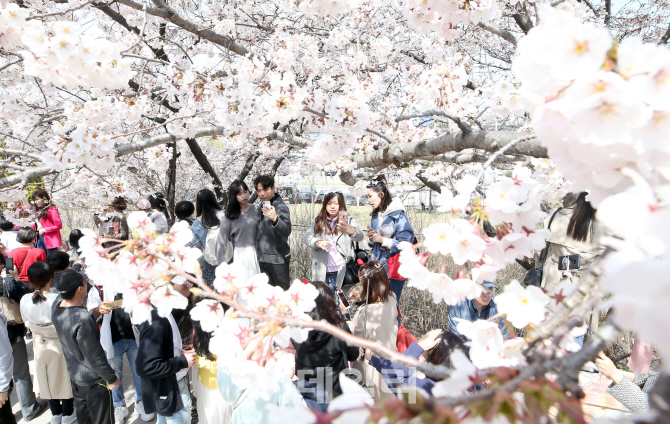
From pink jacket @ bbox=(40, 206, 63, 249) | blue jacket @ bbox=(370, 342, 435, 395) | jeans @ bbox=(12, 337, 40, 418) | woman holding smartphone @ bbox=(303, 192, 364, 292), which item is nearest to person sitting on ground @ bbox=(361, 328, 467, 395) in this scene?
blue jacket @ bbox=(370, 342, 435, 395)

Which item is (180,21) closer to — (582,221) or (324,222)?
(324,222)

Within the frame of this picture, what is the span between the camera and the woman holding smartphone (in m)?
3.37

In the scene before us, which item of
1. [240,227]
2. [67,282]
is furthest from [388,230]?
[67,282]

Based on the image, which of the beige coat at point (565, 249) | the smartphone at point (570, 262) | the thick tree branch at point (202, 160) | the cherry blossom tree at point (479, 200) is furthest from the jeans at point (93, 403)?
the thick tree branch at point (202, 160)

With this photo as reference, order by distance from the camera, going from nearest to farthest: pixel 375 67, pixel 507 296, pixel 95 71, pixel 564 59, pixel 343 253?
pixel 564 59
pixel 507 296
pixel 95 71
pixel 343 253
pixel 375 67

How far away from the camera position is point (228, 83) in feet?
8.70

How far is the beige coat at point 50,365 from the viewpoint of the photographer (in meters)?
2.64

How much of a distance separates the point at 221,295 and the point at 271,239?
7.58 ft

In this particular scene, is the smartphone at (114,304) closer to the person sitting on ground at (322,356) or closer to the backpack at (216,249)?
the backpack at (216,249)

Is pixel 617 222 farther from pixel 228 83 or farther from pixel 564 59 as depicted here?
pixel 228 83

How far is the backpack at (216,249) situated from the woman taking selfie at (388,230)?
138 centimetres

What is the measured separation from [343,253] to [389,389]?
1.67m

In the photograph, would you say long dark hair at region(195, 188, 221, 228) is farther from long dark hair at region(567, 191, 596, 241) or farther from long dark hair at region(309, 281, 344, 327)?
long dark hair at region(567, 191, 596, 241)

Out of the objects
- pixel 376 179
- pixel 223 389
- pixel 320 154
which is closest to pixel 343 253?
pixel 376 179
